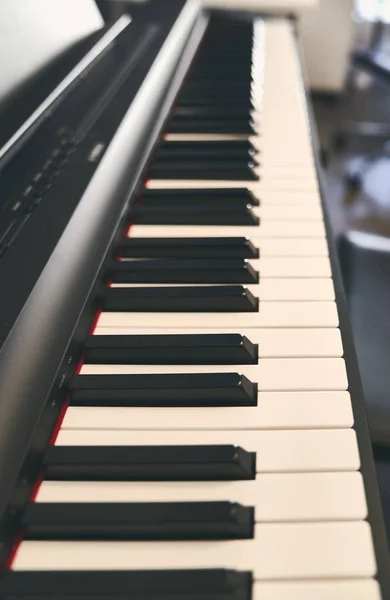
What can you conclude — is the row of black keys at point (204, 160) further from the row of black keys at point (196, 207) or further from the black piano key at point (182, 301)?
the black piano key at point (182, 301)

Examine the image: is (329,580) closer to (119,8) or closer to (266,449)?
(266,449)

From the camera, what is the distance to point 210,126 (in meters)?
1.09

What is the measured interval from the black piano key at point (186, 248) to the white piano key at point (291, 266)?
14mm

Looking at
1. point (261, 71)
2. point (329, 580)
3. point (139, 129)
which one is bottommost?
point (329, 580)

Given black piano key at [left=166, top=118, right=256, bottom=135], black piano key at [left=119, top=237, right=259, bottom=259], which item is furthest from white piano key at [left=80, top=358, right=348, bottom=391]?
black piano key at [left=166, top=118, right=256, bottom=135]

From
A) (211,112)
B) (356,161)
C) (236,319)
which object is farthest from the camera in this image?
(356,161)

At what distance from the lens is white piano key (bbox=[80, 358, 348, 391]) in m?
0.59

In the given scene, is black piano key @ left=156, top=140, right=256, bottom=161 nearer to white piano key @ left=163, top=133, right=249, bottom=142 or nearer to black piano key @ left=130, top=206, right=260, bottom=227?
white piano key @ left=163, top=133, right=249, bottom=142

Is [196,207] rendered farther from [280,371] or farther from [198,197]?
[280,371]

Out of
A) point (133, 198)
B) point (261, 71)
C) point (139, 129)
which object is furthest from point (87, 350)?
point (261, 71)

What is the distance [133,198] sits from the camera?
869 millimetres

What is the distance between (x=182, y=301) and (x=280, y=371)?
6.0 inches

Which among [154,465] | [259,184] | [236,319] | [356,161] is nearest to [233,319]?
[236,319]

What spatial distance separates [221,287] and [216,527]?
311 mm
